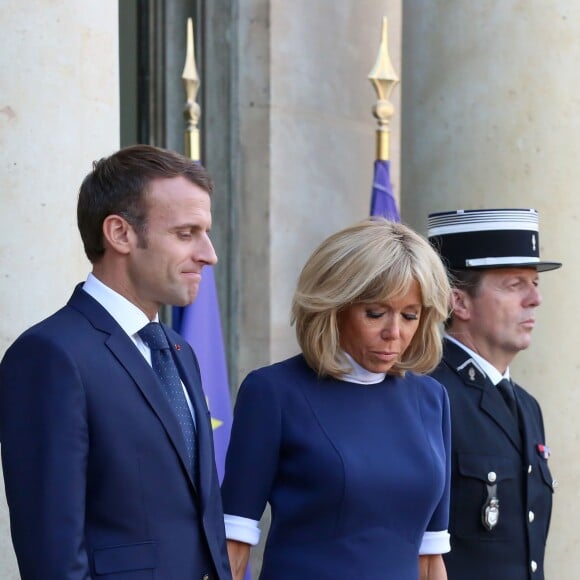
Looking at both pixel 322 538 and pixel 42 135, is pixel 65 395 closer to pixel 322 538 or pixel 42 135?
pixel 322 538

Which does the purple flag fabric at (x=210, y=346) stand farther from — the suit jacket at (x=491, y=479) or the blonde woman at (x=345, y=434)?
the blonde woman at (x=345, y=434)

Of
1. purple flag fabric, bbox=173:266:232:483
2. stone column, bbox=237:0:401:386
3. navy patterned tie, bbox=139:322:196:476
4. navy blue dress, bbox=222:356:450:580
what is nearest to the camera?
navy patterned tie, bbox=139:322:196:476

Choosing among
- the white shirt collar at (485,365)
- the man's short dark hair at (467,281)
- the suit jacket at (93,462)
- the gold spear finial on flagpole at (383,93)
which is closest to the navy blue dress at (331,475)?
the suit jacket at (93,462)

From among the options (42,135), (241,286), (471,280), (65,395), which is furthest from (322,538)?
(241,286)

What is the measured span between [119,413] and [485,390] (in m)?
1.64

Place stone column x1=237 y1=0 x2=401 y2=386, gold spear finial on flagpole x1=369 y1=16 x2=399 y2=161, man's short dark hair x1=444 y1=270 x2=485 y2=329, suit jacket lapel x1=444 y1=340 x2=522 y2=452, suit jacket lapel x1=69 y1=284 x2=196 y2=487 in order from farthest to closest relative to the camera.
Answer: stone column x1=237 y1=0 x2=401 y2=386 → gold spear finial on flagpole x1=369 y1=16 x2=399 y2=161 → man's short dark hair x1=444 y1=270 x2=485 y2=329 → suit jacket lapel x1=444 y1=340 x2=522 y2=452 → suit jacket lapel x1=69 y1=284 x2=196 y2=487

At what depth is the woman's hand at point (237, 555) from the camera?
3.21 metres

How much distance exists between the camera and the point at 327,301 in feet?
10.5

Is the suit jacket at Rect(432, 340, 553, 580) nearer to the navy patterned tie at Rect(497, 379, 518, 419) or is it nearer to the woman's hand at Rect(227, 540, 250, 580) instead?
the navy patterned tie at Rect(497, 379, 518, 419)

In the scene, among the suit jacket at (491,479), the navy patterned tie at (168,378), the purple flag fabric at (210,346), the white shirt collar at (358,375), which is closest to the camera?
the navy patterned tie at (168,378)

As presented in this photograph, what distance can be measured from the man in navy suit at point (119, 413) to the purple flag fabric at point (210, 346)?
2.76 m

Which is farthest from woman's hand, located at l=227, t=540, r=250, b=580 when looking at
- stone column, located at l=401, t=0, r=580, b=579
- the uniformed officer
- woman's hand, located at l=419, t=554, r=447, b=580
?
stone column, located at l=401, t=0, r=580, b=579

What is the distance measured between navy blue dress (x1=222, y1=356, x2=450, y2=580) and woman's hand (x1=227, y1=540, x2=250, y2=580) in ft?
0.19

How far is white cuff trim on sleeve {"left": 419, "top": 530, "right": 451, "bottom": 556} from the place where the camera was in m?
3.35
